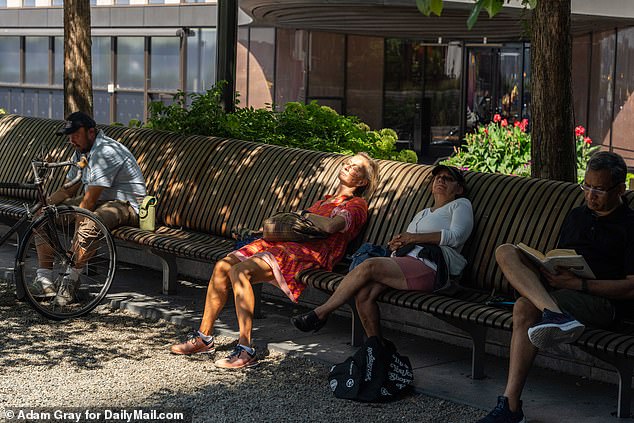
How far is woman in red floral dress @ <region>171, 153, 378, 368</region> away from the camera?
6.58 metres

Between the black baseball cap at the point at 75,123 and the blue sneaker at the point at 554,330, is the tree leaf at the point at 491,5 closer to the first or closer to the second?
the blue sneaker at the point at 554,330

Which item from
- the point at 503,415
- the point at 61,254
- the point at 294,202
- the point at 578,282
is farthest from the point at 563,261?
the point at 61,254

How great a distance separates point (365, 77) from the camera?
26625 mm

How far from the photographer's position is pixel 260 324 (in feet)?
24.6

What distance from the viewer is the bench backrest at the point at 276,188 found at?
21.5 feet

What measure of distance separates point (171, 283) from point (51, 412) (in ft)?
9.65

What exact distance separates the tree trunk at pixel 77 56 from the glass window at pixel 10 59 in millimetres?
22763

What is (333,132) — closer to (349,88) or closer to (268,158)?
(268,158)

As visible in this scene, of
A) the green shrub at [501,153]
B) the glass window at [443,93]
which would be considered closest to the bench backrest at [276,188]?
the green shrub at [501,153]

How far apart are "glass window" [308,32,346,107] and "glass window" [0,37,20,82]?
11.5 m

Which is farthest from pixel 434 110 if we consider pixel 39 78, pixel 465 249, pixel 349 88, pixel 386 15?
pixel 465 249

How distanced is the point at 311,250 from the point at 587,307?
2.03 m

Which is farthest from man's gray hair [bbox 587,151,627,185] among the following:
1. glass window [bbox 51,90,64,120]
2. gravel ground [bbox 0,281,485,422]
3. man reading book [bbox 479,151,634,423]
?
glass window [bbox 51,90,64,120]

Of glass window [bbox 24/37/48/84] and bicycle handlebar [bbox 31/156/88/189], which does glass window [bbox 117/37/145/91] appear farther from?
bicycle handlebar [bbox 31/156/88/189]
